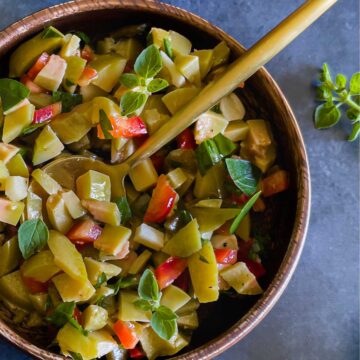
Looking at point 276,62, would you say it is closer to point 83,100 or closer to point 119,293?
point 83,100

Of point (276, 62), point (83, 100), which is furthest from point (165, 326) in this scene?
point (276, 62)

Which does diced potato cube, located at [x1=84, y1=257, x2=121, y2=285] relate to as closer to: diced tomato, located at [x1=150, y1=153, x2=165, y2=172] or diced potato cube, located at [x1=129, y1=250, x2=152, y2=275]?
diced potato cube, located at [x1=129, y1=250, x2=152, y2=275]

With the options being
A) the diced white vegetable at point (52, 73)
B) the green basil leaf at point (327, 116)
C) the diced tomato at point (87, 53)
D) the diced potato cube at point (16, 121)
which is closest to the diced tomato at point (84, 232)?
the diced potato cube at point (16, 121)

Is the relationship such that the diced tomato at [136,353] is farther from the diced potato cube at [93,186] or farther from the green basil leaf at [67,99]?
the green basil leaf at [67,99]

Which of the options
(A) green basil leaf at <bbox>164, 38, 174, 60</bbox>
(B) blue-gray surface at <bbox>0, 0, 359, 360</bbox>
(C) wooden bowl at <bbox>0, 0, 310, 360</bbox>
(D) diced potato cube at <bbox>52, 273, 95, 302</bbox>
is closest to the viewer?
(D) diced potato cube at <bbox>52, 273, 95, 302</bbox>

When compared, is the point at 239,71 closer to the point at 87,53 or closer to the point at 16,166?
the point at 87,53

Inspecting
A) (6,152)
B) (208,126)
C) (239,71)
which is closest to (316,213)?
(208,126)

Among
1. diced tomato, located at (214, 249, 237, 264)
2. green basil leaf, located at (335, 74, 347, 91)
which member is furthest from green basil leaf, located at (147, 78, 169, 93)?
green basil leaf, located at (335, 74, 347, 91)
